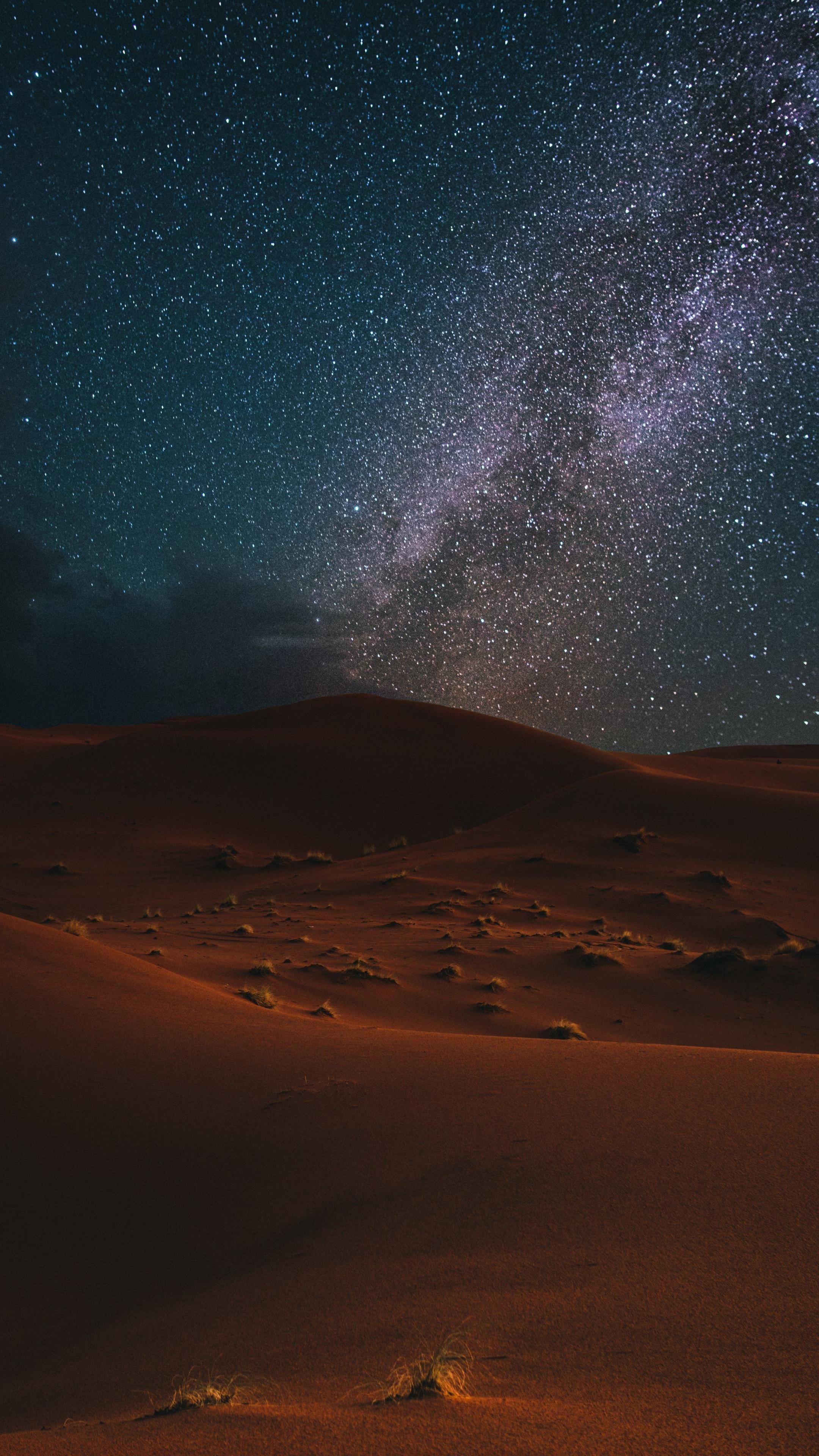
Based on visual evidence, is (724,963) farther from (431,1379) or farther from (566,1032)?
(431,1379)

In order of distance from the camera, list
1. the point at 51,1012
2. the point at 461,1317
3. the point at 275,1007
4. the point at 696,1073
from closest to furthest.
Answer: the point at 461,1317, the point at 696,1073, the point at 51,1012, the point at 275,1007

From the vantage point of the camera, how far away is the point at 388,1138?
5.42m

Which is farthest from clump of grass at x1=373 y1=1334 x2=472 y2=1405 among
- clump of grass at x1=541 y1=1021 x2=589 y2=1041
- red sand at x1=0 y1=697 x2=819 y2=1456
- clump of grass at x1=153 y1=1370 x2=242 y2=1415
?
clump of grass at x1=541 y1=1021 x2=589 y2=1041

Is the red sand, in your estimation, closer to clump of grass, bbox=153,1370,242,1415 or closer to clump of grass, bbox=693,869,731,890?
clump of grass, bbox=153,1370,242,1415

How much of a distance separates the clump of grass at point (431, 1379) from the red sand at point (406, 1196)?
6cm

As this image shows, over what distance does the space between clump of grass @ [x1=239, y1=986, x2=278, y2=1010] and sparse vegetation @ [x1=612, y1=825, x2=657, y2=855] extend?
1445 cm

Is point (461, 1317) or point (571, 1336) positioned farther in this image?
point (461, 1317)

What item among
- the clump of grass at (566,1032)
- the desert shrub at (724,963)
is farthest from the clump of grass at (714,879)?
the clump of grass at (566,1032)

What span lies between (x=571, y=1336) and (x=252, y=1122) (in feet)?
10.9

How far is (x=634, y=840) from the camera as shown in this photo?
23.2 metres

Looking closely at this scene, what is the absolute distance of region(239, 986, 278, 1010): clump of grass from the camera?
34.4 ft

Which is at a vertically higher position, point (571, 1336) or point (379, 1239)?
point (571, 1336)

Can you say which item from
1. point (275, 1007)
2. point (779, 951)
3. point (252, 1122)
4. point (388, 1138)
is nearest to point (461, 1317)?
point (388, 1138)

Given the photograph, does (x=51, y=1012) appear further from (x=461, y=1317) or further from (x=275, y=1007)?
(x=461, y=1317)
